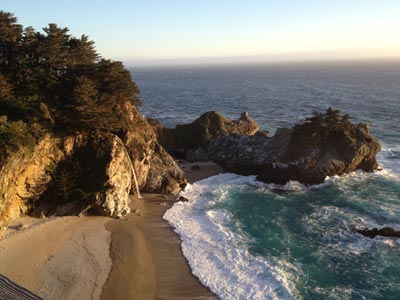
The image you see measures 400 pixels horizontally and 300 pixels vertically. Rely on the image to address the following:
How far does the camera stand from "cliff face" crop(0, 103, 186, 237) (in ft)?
86.4

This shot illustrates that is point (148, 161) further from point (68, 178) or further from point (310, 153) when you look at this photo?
point (310, 153)

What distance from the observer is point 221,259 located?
24.0 m

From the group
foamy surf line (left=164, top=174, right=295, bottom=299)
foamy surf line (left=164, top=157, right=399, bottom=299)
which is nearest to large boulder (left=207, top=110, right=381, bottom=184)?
foamy surf line (left=164, top=157, right=399, bottom=299)

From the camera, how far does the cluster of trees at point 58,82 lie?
29320 mm

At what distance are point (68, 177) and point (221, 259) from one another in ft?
45.3

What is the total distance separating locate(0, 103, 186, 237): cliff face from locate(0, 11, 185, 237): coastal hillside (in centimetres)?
8

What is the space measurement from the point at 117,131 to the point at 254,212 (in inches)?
569

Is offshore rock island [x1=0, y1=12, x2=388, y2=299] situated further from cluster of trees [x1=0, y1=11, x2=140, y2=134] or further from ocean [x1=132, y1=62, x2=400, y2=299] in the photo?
ocean [x1=132, y1=62, x2=400, y2=299]

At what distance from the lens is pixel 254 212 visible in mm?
31516

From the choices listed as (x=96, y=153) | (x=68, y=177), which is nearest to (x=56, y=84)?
(x=96, y=153)

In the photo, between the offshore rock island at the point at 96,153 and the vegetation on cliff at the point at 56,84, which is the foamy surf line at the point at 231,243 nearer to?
the offshore rock island at the point at 96,153

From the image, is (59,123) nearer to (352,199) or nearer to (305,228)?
(305,228)

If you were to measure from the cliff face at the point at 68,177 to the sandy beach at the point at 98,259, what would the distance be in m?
1.12

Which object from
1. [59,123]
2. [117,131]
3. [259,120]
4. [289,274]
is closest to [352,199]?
[289,274]
